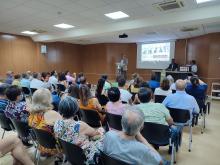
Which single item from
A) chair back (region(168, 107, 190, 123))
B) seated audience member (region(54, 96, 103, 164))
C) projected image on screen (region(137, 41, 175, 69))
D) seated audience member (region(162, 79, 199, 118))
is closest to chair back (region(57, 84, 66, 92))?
seated audience member (region(162, 79, 199, 118))

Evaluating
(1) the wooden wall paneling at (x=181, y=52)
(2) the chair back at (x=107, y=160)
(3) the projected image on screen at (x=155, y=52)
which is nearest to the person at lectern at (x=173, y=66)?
(1) the wooden wall paneling at (x=181, y=52)

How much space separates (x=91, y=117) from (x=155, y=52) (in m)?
8.97

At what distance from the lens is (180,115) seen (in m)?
2.93

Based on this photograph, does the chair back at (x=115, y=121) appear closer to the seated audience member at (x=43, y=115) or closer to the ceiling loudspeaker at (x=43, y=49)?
the seated audience member at (x=43, y=115)

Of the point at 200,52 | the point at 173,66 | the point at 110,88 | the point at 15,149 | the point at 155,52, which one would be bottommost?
the point at 15,149

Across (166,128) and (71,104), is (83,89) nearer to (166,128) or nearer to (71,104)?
(71,104)

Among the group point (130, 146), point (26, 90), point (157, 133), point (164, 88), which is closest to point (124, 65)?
point (26, 90)

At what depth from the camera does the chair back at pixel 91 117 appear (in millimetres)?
2843

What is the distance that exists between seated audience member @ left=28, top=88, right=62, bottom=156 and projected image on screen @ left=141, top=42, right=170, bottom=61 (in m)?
9.39

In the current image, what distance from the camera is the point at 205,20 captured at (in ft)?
17.8

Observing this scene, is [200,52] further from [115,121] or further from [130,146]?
[130,146]

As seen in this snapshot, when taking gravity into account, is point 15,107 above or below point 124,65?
below

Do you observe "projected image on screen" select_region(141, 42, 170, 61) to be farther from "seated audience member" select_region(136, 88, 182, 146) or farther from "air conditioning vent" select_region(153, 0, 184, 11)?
"seated audience member" select_region(136, 88, 182, 146)

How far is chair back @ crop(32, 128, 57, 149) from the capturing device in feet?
6.14
